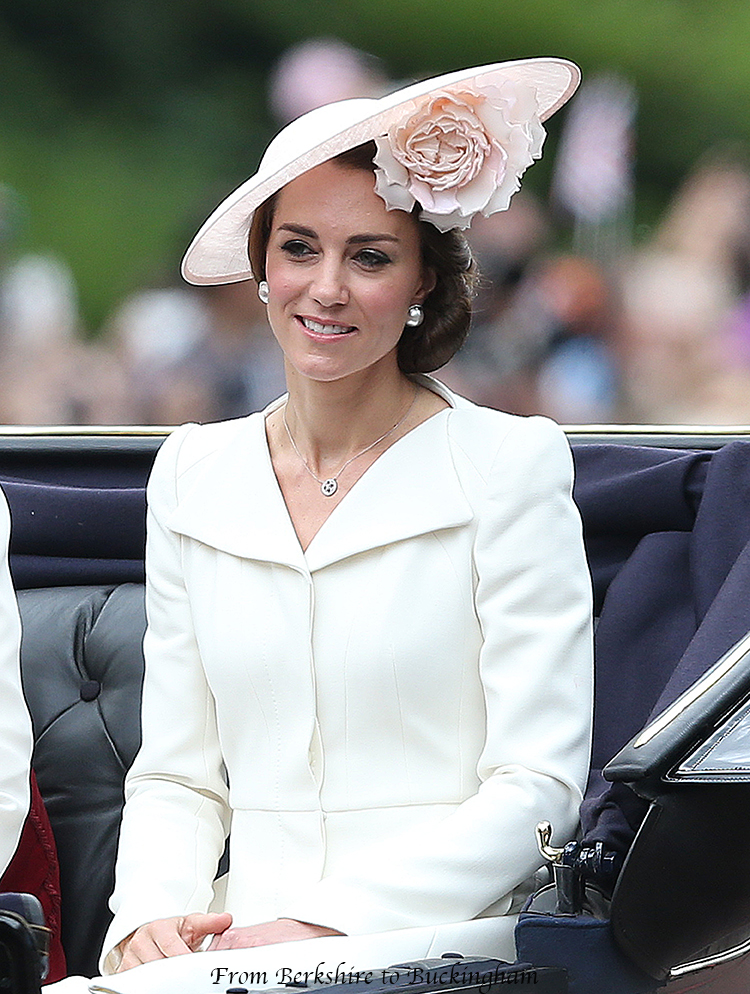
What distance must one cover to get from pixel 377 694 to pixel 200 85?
2886 millimetres

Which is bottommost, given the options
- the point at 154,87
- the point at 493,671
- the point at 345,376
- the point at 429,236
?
the point at 493,671

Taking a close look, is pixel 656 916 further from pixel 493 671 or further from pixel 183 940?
pixel 183 940

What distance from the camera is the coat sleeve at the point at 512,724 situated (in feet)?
5.73

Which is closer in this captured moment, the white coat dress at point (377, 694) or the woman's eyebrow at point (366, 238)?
the white coat dress at point (377, 694)

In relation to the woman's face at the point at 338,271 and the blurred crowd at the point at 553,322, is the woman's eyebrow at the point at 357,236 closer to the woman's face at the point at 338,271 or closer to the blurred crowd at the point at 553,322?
the woman's face at the point at 338,271

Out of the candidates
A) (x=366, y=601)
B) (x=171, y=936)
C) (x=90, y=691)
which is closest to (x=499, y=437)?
(x=366, y=601)

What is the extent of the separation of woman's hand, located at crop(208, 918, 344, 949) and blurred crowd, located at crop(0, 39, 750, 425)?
2.77 meters

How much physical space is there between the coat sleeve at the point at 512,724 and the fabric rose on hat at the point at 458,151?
0.27 metres

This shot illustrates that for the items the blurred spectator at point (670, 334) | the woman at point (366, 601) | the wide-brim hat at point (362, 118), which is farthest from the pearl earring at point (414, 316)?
the blurred spectator at point (670, 334)

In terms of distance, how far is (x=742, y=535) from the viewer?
216 centimetres

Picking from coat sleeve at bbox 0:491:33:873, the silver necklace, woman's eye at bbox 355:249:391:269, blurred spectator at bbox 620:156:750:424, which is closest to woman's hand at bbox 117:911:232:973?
coat sleeve at bbox 0:491:33:873

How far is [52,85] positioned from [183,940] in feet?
10.6

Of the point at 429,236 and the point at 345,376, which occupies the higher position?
the point at 429,236

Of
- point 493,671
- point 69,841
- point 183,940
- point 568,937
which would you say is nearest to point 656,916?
point 568,937
